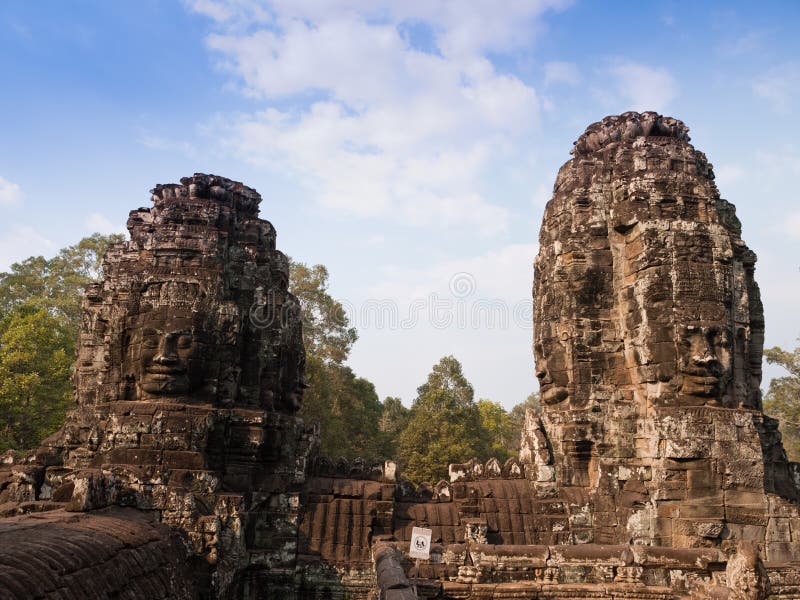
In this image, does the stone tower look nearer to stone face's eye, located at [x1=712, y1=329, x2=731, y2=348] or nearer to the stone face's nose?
stone face's eye, located at [x1=712, y1=329, x2=731, y2=348]

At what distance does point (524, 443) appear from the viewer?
10.9 meters

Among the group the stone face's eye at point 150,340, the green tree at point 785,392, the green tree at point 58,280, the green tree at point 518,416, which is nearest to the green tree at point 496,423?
the green tree at point 518,416

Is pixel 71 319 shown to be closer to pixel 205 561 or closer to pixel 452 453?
pixel 452 453

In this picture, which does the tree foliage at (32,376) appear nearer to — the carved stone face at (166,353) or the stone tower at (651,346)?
the carved stone face at (166,353)

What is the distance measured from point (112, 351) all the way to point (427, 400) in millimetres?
17060

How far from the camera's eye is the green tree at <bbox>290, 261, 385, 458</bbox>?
78.8ft

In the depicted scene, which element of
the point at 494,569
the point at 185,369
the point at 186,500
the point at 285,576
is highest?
the point at 185,369

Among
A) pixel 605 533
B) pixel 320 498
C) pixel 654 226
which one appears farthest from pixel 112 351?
pixel 654 226

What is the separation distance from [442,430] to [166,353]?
1544 centimetres

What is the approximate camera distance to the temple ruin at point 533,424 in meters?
8.09

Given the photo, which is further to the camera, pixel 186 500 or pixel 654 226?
pixel 654 226

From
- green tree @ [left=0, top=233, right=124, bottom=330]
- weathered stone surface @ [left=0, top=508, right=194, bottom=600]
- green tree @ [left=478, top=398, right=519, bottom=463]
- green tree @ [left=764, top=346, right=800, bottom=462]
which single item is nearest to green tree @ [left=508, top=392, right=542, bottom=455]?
green tree @ [left=478, top=398, right=519, bottom=463]

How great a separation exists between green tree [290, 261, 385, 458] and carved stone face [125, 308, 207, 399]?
13.8 meters

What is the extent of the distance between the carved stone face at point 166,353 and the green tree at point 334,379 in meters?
13.8
